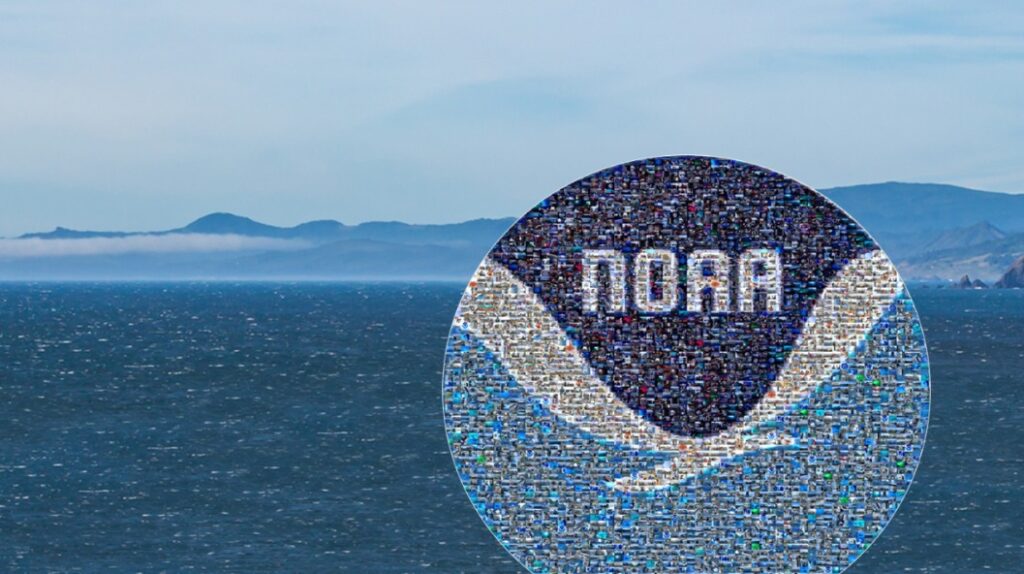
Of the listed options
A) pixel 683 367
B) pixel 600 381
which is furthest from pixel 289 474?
pixel 683 367

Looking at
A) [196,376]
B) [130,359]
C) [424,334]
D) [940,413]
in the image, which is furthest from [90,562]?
[424,334]

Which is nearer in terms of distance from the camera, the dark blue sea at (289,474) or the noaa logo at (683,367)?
the noaa logo at (683,367)

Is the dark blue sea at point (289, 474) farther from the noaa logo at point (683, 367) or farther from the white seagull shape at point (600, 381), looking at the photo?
the white seagull shape at point (600, 381)

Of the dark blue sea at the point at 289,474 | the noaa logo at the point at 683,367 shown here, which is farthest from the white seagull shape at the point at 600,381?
the dark blue sea at the point at 289,474

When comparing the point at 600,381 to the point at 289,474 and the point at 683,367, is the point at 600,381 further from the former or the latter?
the point at 289,474

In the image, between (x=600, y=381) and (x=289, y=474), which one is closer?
(x=600, y=381)

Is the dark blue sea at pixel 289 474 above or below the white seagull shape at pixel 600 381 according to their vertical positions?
below

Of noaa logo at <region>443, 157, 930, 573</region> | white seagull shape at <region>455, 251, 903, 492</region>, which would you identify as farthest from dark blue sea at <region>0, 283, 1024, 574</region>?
white seagull shape at <region>455, 251, 903, 492</region>
